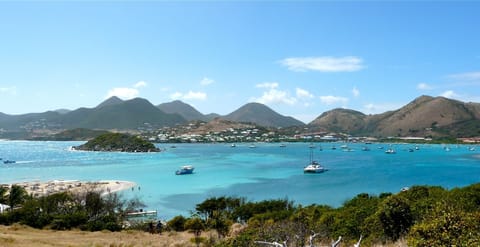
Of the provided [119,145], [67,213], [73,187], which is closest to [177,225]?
[67,213]

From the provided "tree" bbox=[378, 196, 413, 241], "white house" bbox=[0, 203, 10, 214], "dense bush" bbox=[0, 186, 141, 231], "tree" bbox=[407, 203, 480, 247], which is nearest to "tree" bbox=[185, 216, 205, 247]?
"dense bush" bbox=[0, 186, 141, 231]

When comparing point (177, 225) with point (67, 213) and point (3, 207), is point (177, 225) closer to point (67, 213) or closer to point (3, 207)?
point (67, 213)

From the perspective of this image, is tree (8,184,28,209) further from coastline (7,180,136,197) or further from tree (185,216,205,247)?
tree (185,216,205,247)

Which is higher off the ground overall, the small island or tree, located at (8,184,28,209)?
the small island

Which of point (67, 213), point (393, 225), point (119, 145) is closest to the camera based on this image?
point (393, 225)

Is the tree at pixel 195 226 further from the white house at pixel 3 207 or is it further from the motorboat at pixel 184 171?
the motorboat at pixel 184 171

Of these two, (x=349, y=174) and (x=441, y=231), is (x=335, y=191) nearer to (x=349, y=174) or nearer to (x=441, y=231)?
(x=349, y=174)

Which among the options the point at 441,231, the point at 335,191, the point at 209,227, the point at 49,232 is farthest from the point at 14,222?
the point at 335,191

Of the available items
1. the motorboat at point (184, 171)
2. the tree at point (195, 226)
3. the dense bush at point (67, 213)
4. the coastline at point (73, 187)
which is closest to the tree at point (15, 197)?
the dense bush at point (67, 213)
